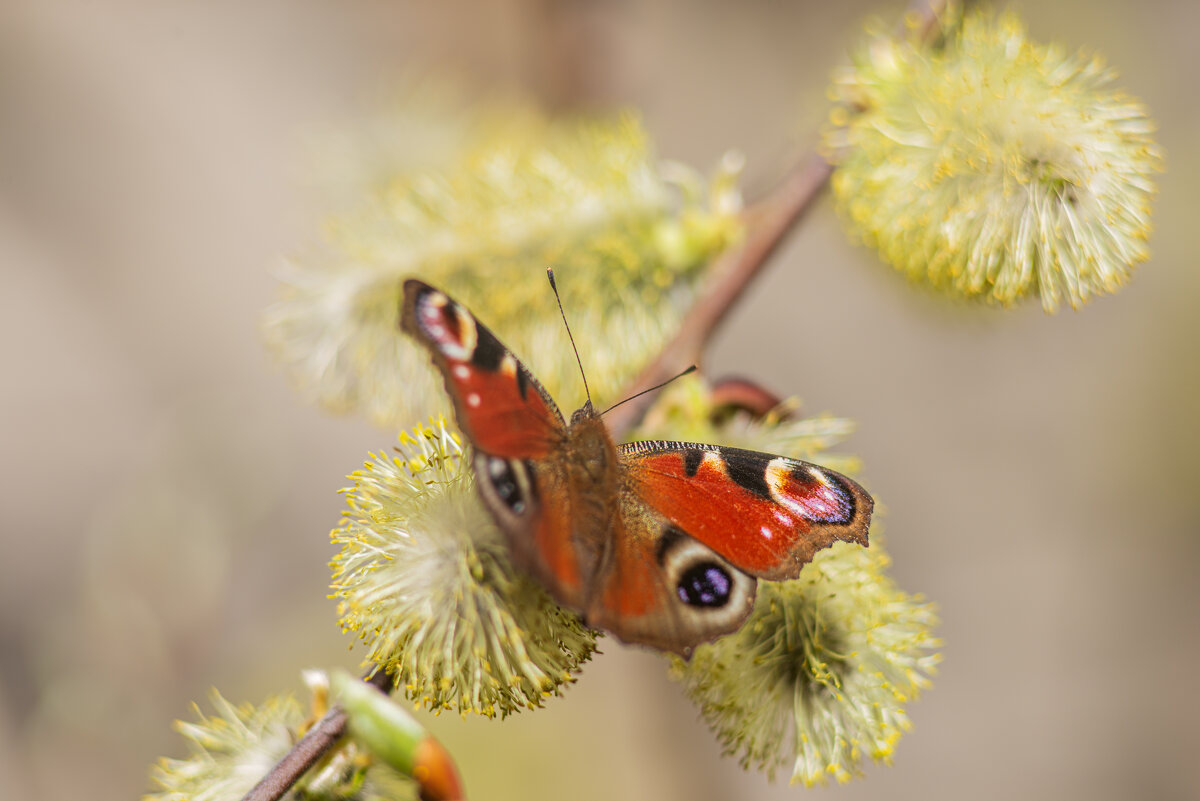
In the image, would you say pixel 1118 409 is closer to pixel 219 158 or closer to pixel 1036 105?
pixel 1036 105

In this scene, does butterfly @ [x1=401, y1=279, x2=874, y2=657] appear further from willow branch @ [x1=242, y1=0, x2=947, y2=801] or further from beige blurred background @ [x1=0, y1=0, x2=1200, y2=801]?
beige blurred background @ [x1=0, y1=0, x2=1200, y2=801]

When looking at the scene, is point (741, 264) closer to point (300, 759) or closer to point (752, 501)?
point (752, 501)

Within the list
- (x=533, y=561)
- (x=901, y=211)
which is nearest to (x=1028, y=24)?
(x=901, y=211)

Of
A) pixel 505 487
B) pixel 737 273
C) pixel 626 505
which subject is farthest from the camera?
pixel 737 273

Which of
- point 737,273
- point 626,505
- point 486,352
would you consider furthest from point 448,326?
point 737,273

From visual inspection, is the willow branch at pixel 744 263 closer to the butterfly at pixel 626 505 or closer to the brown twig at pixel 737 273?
the brown twig at pixel 737 273

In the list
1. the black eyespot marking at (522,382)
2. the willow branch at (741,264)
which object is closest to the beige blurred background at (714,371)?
the willow branch at (741,264)

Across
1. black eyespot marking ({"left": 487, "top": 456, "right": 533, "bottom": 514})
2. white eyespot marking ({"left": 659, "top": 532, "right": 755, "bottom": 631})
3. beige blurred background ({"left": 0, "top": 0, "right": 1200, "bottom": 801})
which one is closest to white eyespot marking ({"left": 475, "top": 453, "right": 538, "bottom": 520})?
black eyespot marking ({"left": 487, "top": 456, "right": 533, "bottom": 514})
